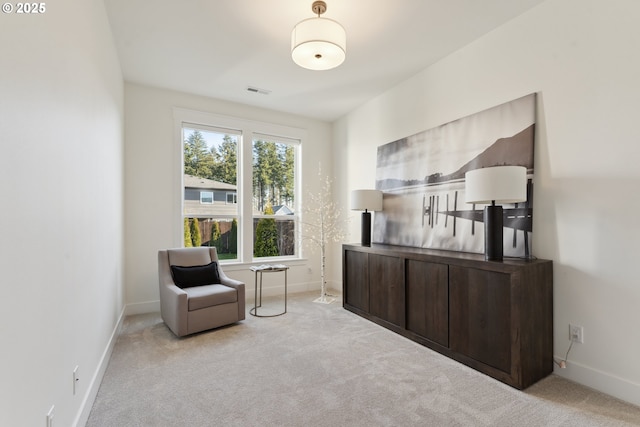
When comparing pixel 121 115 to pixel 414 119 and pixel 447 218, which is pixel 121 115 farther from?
pixel 447 218

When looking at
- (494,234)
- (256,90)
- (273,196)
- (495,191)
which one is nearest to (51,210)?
(495,191)

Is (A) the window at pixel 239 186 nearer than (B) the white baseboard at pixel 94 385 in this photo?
No

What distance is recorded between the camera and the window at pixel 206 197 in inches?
180

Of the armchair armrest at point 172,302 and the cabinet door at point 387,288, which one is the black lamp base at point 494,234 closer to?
the cabinet door at point 387,288

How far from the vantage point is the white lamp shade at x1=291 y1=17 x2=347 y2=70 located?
230cm

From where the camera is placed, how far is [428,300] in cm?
295

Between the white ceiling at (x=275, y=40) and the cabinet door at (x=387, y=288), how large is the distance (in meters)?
2.25

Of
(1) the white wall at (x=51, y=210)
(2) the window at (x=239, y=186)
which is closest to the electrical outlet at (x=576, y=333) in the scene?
(1) the white wall at (x=51, y=210)

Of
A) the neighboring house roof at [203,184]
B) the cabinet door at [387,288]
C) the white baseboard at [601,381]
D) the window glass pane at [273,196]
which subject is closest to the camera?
the white baseboard at [601,381]

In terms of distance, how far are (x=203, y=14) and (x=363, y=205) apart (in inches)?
106

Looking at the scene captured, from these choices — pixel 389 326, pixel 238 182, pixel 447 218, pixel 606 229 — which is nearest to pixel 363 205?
pixel 447 218

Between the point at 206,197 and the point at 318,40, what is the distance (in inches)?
120

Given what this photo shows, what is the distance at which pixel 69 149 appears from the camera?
1702mm

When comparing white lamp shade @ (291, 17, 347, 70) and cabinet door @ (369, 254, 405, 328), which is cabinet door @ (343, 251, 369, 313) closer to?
cabinet door @ (369, 254, 405, 328)
